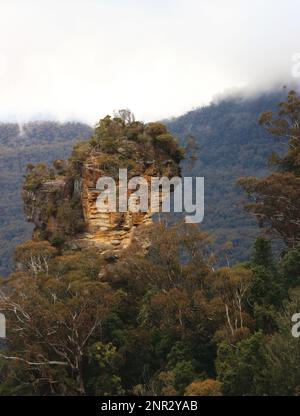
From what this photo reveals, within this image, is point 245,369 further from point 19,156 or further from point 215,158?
point 19,156

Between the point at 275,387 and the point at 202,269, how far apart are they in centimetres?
683

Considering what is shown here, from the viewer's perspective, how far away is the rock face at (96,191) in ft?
95.8

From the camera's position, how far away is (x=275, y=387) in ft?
65.2

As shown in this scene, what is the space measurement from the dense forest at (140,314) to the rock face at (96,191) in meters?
1.56

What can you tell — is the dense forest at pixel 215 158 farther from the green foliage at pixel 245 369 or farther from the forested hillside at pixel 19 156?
the green foliage at pixel 245 369

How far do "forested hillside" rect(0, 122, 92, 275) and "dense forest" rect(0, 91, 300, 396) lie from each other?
4617 centimetres

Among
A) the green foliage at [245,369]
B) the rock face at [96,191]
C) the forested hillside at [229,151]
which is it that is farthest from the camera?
the forested hillside at [229,151]

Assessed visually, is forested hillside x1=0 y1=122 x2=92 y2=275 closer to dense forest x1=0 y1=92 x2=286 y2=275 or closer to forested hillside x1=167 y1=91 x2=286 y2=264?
dense forest x1=0 y1=92 x2=286 y2=275

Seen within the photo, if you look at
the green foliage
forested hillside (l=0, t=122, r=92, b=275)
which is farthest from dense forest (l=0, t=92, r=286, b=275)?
the green foliage

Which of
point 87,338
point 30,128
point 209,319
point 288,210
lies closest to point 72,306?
point 87,338

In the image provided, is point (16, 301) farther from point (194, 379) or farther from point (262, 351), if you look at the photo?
point (262, 351)

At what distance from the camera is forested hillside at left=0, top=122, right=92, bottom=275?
308 feet

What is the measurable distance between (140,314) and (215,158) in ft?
271

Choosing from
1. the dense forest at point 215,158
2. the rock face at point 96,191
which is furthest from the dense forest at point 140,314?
the dense forest at point 215,158
